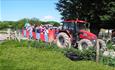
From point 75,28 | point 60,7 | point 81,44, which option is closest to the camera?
point 81,44

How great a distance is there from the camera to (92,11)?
3594 cm

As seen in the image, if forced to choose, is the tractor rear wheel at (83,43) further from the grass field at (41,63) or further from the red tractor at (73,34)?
the grass field at (41,63)

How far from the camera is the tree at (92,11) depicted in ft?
115

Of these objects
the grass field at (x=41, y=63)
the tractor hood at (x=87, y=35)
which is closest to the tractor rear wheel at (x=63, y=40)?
the tractor hood at (x=87, y=35)

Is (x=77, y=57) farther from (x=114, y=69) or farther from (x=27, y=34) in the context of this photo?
(x=27, y=34)

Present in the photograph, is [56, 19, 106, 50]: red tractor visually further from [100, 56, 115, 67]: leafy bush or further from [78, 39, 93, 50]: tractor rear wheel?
[100, 56, 115, 67]: leafy bush

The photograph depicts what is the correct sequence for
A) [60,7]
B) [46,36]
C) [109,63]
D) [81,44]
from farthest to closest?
A: 1. [60,7]
2. [46,36]
3. [81,44]
4. [109,63]

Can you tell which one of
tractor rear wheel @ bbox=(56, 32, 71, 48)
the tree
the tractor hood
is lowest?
tractor rear wheel @ bbox=(56, 32, 71, 48)

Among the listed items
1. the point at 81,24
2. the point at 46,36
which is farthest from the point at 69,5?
the point at 81,24

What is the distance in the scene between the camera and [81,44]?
24250 mm

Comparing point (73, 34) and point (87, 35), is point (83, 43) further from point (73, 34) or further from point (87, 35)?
point (73, 34)

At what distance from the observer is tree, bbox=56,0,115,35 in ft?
115

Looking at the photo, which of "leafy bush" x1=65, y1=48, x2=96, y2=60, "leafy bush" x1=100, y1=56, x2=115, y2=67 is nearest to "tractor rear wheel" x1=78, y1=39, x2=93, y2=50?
"leafy bush" x1=65, y1=48, x2=96, y2=60

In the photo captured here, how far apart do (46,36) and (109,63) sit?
16.2 metres
